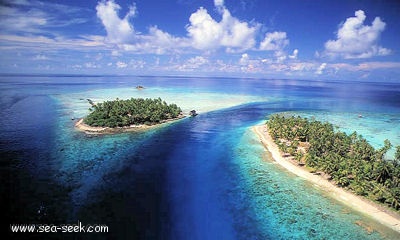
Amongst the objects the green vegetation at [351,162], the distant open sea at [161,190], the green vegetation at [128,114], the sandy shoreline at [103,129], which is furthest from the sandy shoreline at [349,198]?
the green vegetation at [128,114]

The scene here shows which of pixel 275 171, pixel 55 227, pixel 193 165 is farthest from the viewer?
pixel 193 165

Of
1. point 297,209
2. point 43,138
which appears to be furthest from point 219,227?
point 43,138

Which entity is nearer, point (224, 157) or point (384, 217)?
point (384, 217)

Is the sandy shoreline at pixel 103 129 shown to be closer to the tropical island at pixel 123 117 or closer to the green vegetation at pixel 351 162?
the tropical island at pixel 123 117

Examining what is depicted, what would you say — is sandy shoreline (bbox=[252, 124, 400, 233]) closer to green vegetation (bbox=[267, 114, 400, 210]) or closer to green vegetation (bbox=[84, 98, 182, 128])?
green vegetation (bbox=[267, 114, 400, 210])

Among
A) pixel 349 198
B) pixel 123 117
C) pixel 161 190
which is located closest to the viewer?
pixel 349 198

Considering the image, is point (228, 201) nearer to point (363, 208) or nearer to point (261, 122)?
point (363, 208)

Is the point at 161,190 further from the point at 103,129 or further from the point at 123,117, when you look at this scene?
the point at 123,117

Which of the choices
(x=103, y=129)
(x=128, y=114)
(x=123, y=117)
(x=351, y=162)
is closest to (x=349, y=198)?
(x=351, y=162)
